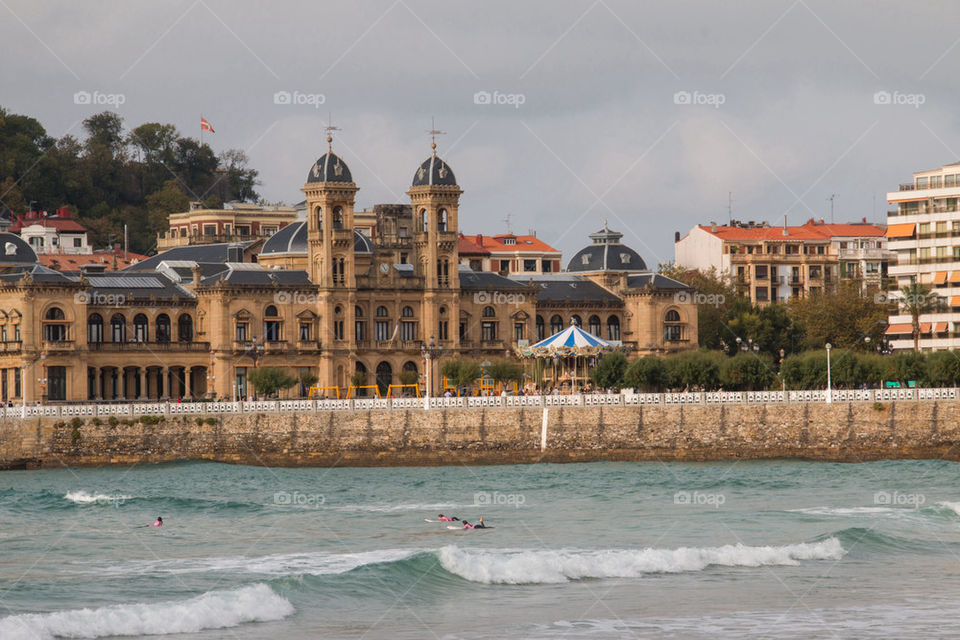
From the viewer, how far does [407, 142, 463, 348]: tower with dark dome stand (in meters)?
112

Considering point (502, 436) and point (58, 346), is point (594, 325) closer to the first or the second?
point (58, 346)

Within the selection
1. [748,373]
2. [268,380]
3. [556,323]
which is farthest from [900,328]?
[268,380]

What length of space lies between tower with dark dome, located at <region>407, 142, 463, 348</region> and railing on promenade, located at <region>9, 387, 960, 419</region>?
25.6m

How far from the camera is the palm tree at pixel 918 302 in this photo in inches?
4210

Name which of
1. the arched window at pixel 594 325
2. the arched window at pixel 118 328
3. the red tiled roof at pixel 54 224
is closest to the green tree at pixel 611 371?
the arched window at pixel 594 325

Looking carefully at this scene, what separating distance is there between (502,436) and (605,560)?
36.9 m

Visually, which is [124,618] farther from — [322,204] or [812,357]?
[322,204]

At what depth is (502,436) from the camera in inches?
3290

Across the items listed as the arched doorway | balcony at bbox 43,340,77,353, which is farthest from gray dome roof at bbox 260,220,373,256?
balcony at bbox 43,340,77,353

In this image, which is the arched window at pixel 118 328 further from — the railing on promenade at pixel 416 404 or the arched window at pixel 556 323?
the arched window at pixel 556 323

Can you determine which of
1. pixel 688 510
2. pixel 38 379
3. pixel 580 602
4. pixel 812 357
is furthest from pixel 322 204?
pixel 580 602

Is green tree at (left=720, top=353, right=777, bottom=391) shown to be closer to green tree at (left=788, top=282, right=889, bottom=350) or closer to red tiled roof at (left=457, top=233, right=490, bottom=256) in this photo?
green tree at (left=788, top=282, right=889, bottom=350)

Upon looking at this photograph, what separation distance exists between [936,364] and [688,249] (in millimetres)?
72059

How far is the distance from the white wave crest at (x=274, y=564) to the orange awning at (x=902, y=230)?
67.9 m
